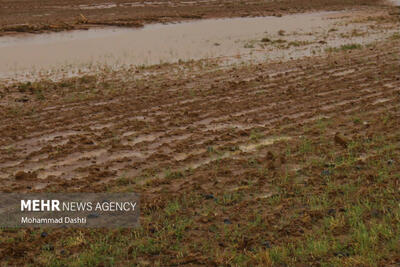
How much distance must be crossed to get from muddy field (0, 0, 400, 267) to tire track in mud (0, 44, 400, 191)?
0.13ft

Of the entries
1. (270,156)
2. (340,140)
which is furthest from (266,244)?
(340,140)

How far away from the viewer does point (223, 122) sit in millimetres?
10070

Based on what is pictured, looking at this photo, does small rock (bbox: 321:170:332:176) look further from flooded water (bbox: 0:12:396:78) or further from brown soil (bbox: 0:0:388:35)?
brown soil (bbox: 0:0:388:35)

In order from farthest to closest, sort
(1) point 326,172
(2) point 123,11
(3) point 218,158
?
(2) point 123,11, (3) point 218,158, (1) point 326,172

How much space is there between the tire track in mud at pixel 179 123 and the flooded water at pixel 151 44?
534 cm

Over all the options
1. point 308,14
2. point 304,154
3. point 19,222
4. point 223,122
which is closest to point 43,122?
point 223,122

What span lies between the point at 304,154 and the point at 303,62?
30.0 feet

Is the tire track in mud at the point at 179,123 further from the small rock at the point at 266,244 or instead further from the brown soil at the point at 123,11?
the brown soil at the point at 123,11

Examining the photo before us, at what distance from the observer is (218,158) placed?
26.5ft

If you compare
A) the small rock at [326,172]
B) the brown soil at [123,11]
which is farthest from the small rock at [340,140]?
the brown soil at [123,11]

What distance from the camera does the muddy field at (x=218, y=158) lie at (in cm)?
536

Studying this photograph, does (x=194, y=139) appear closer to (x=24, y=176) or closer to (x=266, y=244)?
(x=24, y=176)

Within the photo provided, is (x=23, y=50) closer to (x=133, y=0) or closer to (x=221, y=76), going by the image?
(x=221, y=76)

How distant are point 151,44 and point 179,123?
1248 centimetres
